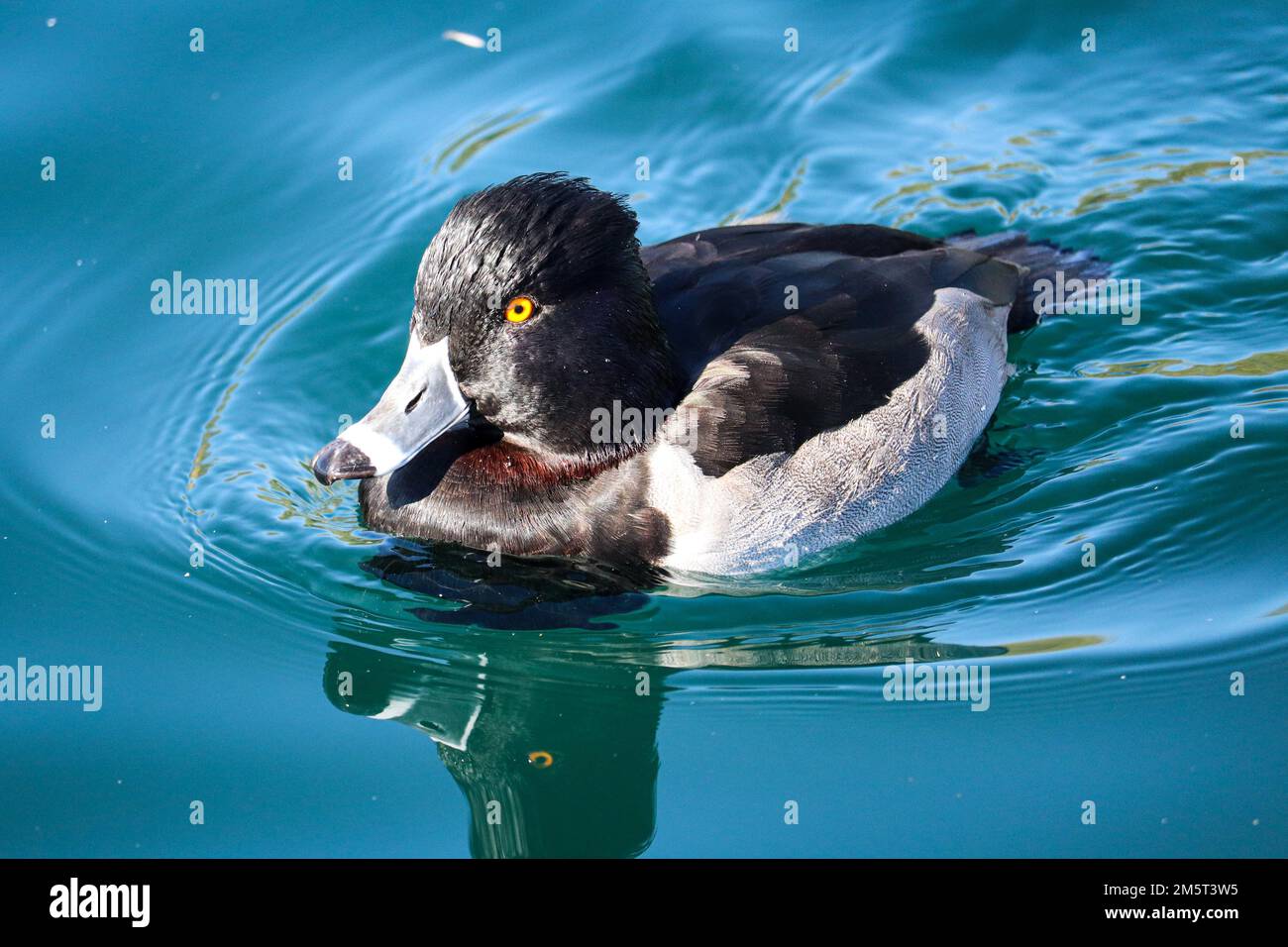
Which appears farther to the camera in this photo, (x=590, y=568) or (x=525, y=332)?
(x=590, y=568)

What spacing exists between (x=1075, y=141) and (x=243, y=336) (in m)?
5.31

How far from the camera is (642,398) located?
6.19m

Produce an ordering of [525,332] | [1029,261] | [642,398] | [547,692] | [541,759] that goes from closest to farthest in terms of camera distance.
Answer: [541,759], [547,692], [525,332], [642,398], [1029,261]

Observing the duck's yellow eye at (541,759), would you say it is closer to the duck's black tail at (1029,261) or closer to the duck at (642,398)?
the duck at (642,398)

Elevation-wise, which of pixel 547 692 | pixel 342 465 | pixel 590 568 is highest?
pixel 342 465

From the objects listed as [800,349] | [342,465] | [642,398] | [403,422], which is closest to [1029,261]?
[800,349]

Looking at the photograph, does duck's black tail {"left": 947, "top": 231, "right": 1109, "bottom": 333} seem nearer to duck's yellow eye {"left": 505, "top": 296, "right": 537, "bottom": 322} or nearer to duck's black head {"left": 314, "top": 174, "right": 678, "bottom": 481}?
duck's black head {"left": 314, "top": 174, "right": 678, "bottom": 481}

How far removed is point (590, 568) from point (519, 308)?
3.90 feet

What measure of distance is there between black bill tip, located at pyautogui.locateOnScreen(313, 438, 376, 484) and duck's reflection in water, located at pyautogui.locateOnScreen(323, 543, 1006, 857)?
66 centimetres

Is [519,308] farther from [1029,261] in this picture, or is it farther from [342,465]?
[1029,261]

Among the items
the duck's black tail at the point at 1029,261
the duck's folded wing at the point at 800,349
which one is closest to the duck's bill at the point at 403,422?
the duck's folded wing at the point at 800,349
